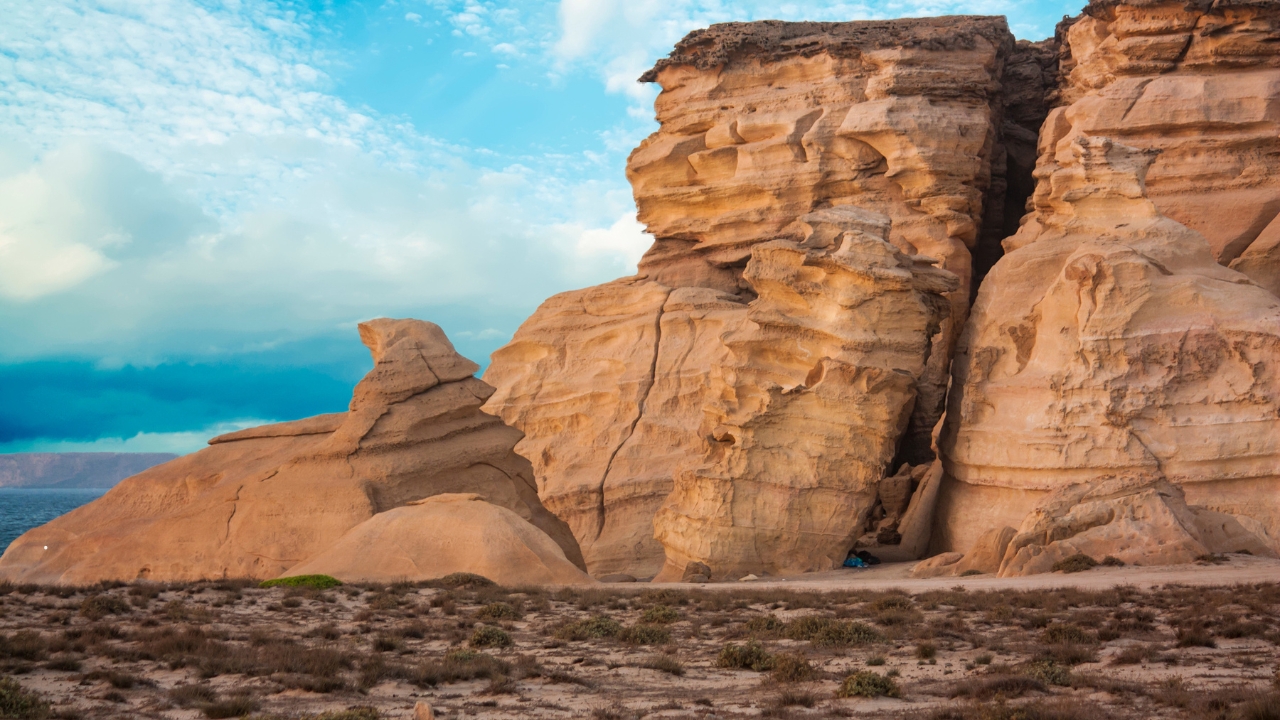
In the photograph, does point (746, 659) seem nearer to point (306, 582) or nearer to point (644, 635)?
point (644, 635)

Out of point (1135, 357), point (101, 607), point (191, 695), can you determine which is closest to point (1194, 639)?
point (191, 695)

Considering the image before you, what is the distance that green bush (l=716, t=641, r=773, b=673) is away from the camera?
12.3m

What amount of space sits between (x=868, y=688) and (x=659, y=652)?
368 cm

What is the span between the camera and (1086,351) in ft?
88.6

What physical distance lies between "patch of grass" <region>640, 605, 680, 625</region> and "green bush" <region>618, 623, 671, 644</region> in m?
1.31

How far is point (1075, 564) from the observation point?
20.8 m

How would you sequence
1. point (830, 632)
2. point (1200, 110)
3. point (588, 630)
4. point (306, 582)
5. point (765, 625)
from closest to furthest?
point (830, 632), point (588, 630), point (765, 625), point (306, 582), point (1200, 110)

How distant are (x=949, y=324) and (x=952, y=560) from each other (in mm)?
9160

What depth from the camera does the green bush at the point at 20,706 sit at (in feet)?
29.8

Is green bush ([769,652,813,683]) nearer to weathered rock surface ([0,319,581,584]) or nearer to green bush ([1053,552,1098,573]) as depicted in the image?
green bush ([1053,552,1098,573])

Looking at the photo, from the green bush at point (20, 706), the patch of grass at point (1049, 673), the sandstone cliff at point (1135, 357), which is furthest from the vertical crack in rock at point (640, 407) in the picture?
the green bush at point (20, 706)

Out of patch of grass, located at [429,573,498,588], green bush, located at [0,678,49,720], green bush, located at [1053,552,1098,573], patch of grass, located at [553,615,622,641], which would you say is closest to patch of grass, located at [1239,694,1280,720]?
patch of grass, located at [553,615,622,641]

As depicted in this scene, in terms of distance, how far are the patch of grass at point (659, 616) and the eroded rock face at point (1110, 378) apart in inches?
382

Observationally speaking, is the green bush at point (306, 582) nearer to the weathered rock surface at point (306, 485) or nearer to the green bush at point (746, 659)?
the weathered rock surface at point (306, 485)
